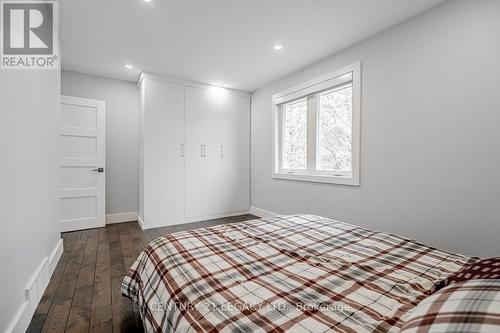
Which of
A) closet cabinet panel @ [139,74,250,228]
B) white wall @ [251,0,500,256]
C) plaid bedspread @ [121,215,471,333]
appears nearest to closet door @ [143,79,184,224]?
closet cabinet panel @ [139,74,250,228]

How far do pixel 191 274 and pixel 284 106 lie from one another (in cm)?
343

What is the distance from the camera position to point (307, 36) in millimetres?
2633

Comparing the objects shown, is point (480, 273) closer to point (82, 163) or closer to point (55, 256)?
point (55, 256)

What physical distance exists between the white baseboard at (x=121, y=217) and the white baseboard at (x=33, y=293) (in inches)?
66.5

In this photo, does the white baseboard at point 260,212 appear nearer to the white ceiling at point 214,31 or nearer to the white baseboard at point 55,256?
the white ceiling at point 214,31

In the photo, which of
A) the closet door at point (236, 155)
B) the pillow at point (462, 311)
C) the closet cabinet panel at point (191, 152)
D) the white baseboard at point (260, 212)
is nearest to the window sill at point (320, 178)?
the white baseboard at point (260, 212)

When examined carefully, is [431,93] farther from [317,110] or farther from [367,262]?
[367,262]

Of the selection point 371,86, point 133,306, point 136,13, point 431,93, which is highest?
point 136,13

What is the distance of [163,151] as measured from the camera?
378cm

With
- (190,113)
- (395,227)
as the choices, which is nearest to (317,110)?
(395,227)

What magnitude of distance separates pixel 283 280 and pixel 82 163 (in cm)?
384

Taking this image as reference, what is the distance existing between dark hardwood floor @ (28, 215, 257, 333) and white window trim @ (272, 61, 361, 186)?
7.67ft

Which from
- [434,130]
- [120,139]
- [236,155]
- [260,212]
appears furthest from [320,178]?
[120,139]

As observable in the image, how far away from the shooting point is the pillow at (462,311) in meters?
0.54
